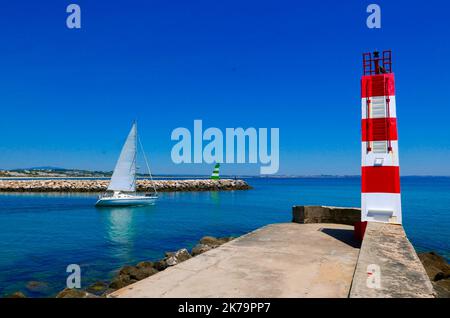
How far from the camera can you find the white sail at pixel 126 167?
41.4 metres

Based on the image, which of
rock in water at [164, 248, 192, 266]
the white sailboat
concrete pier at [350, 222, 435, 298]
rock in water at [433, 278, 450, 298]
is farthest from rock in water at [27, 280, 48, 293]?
the white sailboat

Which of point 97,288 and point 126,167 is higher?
point 126,167

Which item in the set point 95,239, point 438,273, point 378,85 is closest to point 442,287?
point 438,273

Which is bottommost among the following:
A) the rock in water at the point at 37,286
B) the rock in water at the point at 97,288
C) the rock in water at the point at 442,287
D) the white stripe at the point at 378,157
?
the rock in water at the point at 37,286

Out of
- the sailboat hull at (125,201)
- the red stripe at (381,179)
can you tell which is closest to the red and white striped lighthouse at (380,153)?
the red stripe at (381,179)

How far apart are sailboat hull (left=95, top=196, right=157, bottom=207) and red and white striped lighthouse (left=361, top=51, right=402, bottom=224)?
35.5m

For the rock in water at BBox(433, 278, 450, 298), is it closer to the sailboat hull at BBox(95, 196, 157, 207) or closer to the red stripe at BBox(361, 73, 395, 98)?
the red stripe at BBox(361, 73, 395, 98)

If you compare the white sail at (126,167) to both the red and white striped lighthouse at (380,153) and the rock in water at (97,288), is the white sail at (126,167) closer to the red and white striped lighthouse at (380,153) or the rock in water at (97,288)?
the rock in water at (97,288)

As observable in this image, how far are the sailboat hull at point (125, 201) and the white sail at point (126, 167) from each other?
5.85ft

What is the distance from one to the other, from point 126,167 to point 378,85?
36666 mm

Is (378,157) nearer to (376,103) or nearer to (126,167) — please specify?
(376,103)

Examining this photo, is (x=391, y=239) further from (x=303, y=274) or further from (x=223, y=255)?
(x=223, y=255)

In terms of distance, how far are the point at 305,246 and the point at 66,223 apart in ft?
79.7

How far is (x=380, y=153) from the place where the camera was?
8773 mm
